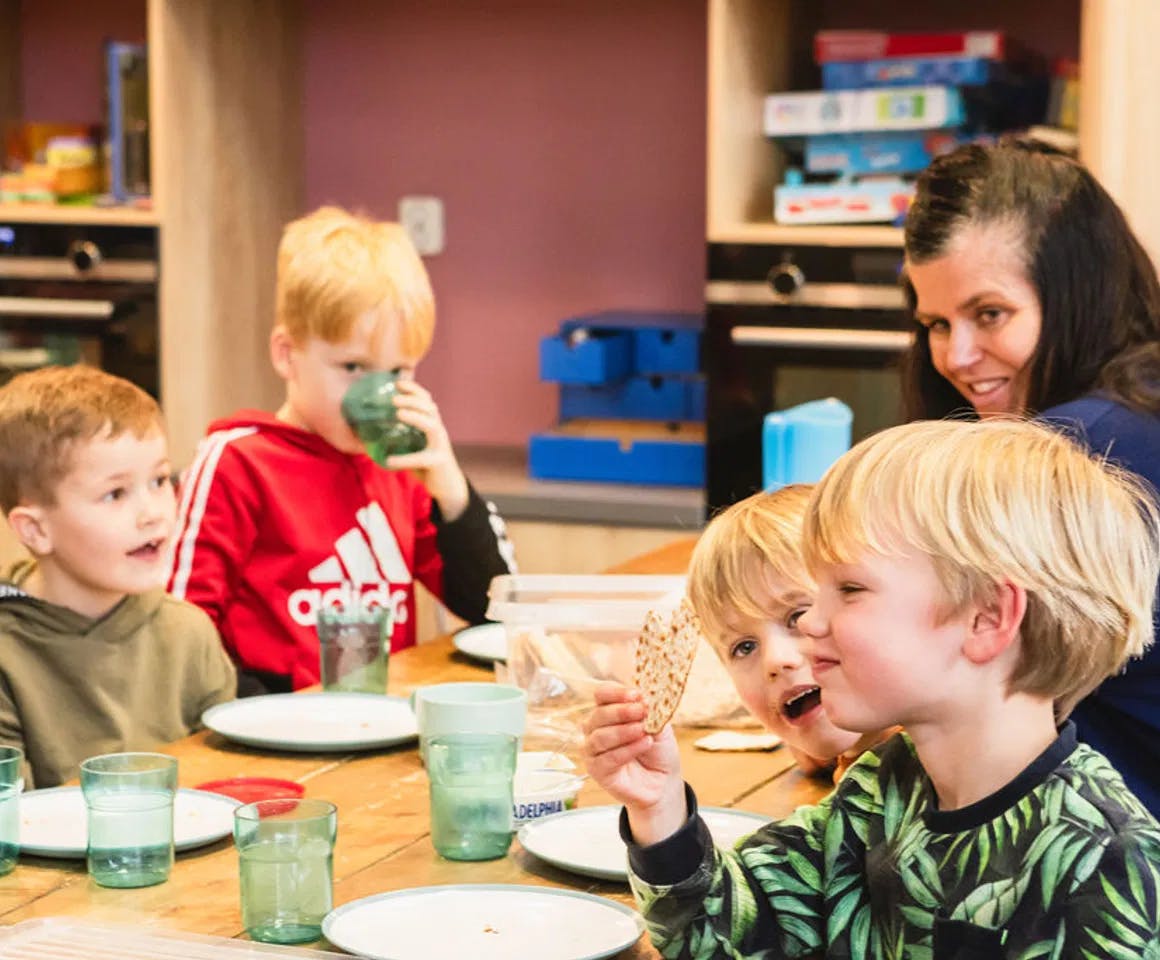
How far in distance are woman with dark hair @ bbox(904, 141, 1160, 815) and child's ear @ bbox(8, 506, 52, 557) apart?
0.98 metres

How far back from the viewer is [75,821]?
159 centimetres

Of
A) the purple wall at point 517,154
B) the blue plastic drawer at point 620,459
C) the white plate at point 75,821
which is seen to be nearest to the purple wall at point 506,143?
the purple wall at point 517,154

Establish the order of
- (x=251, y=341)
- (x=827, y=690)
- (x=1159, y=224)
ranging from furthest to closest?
1. (x=251, y=341)
2. (x=1159, y=224)
3. (x=827, y=690)

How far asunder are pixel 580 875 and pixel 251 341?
2.70 metres

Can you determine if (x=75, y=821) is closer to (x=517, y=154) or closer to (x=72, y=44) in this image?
(x=517, y=154)

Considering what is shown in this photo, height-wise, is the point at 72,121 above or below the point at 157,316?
above

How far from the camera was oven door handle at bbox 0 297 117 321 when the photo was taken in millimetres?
3775

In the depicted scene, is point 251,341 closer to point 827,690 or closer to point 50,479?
point 50,479

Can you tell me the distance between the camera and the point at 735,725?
195 cm

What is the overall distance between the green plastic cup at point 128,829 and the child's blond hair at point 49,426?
70 centimetres

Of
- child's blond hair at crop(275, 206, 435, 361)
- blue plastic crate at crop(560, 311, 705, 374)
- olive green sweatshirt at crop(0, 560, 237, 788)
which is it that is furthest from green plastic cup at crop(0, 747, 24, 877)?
blue plastic crate at crop(560, 311, 705, 374)

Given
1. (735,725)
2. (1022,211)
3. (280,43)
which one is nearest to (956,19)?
(280,43)

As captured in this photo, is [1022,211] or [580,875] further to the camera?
[1022,211]

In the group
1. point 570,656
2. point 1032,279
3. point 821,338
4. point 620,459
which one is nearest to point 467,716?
point 570,656
